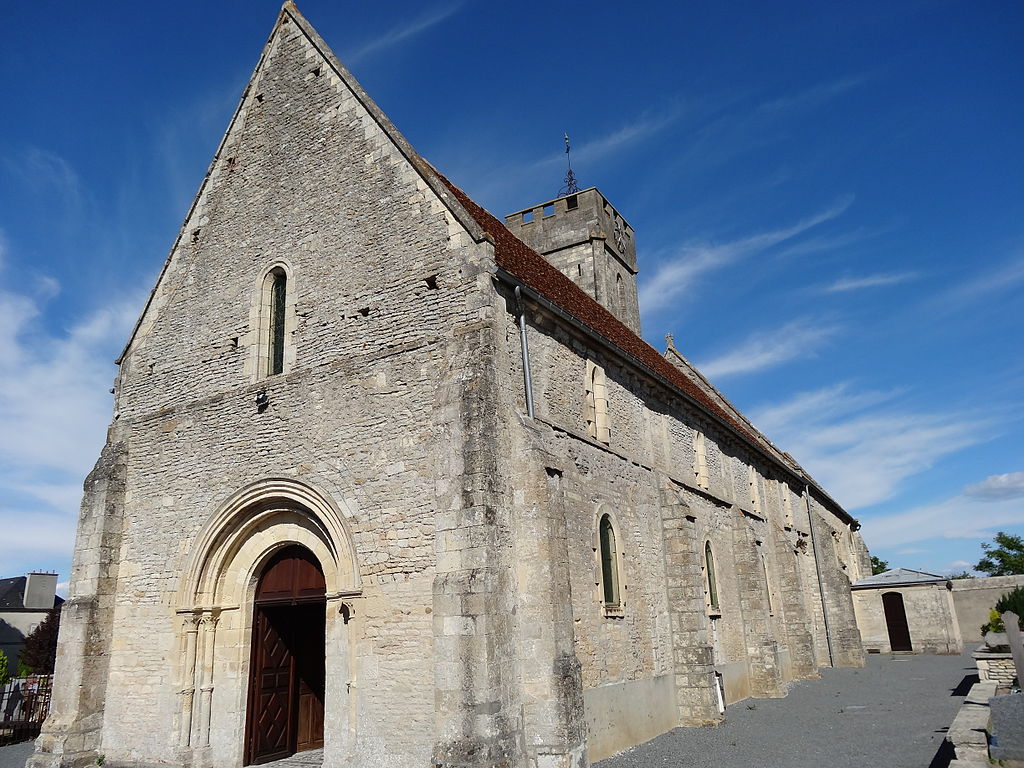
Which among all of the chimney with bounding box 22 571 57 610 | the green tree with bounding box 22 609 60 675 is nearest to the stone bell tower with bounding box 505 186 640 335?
the green tree with bounding box 22 609 60 675

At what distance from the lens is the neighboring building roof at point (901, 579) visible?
83.6ft

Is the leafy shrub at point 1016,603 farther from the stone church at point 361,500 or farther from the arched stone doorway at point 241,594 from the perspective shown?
the arched stone doorway at point 241,594

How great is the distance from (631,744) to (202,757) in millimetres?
6293

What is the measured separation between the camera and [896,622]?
26.6 metres

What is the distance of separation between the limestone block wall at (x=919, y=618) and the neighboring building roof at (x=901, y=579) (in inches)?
5.8

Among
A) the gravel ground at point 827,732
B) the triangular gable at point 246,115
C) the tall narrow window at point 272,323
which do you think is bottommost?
the gravel ground at point 827,732

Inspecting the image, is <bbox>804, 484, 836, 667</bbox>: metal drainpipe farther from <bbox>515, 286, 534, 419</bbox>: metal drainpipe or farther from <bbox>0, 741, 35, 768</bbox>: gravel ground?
<bbox>0, 741, 35, 768</bbox>: gravel ground

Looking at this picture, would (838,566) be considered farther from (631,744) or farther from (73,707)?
(73,707)

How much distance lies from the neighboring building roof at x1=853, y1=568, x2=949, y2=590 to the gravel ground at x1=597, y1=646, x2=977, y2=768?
822 centimetres

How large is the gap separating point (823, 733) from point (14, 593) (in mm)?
34531

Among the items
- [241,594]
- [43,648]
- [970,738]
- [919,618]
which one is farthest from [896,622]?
[43,648]

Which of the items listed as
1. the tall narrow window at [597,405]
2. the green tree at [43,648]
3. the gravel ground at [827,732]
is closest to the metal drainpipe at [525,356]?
the tall narrow window at [597,405]

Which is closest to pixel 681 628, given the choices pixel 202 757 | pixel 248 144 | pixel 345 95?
pixel 202 757

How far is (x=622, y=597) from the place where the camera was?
459 inches
